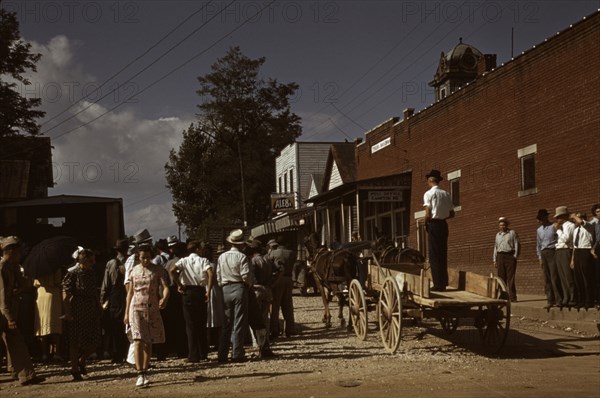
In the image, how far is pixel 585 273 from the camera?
51.9 feet

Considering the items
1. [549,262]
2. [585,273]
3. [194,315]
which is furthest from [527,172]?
[194,315]

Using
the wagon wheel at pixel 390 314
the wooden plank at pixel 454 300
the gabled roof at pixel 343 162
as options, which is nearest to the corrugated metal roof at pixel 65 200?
the wagon wheel at pixel 390 314

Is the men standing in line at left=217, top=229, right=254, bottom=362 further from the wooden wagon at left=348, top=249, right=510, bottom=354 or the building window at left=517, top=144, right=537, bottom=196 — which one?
the building window at left=517, top=144, right=537, bottom=196

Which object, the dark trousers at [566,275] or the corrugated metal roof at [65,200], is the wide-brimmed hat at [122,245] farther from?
the corrugated metal roof at [65,200]

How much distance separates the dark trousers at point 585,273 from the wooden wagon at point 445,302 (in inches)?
128

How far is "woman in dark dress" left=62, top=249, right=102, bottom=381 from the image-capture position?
11.1m

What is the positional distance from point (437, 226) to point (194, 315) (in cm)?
395

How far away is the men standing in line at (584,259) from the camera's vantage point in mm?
15828

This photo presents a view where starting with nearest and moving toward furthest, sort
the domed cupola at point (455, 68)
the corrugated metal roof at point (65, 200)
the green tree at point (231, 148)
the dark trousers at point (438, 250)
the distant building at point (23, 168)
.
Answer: the dark trousers at point (438, 250)
the corrugated metal roof at point (65, 200)
the distant building at point (23, 168)
the domed cupola at point (455, 68)
the green tree at point (231, 148)

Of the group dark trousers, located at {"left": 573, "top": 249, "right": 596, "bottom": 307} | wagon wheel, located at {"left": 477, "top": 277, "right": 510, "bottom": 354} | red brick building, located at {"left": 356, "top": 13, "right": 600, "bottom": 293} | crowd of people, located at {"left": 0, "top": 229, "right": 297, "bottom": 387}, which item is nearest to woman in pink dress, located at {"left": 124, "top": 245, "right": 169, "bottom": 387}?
crowd of people, located at {"left": 0, "top": 229, "right": 297, "bottom": 387}

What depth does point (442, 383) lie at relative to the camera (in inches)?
384

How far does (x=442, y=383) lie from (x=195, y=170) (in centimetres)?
5616

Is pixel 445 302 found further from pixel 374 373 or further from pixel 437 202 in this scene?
pixel 437 202

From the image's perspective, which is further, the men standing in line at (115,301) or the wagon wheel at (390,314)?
the men standing in line at (115,301)
